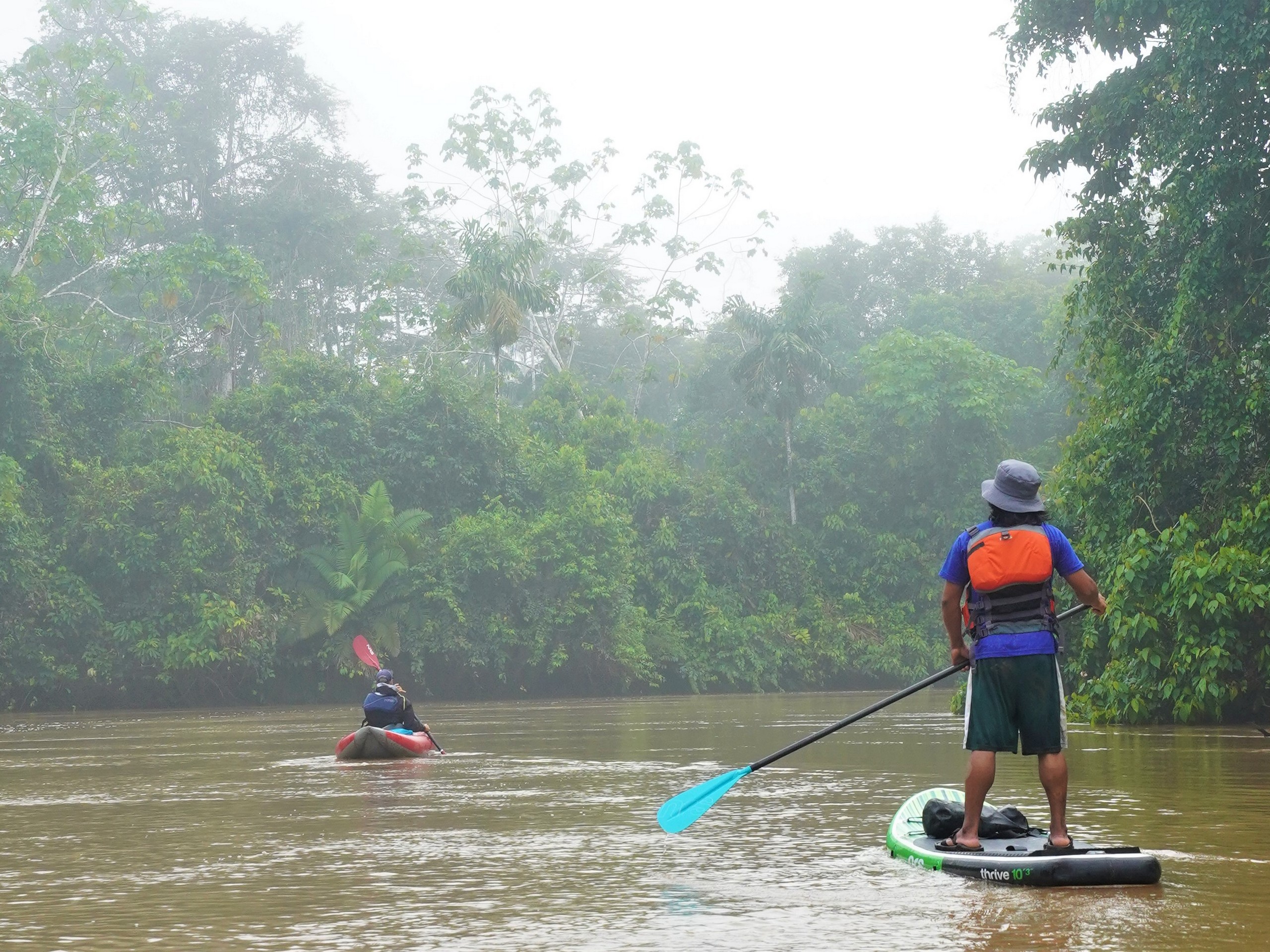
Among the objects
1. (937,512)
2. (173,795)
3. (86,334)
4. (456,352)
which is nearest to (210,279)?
(86,334)

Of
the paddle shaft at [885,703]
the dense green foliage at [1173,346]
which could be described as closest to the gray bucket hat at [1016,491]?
the paddle shaft at [885,703]

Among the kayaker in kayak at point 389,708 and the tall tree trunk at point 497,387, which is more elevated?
the tall tree trunk at point 497,387

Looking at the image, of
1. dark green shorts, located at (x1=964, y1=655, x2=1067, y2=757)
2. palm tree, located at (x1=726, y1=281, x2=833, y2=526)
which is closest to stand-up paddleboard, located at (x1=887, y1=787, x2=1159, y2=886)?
dark green shorts, located at (x1=964, y1=655, x2=1067, y2=757)

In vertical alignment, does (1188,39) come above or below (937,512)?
above

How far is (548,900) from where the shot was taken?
17.7 ft

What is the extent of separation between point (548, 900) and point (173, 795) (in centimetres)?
576

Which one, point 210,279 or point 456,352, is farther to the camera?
point 456,352

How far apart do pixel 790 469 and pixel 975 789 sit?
3394 cm

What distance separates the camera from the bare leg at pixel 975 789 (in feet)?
18.8

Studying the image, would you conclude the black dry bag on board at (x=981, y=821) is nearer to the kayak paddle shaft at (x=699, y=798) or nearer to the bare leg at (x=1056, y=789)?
the bare leg at (x=1056, y=789)

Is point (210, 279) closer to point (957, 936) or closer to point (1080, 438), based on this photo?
point (1080, 438)

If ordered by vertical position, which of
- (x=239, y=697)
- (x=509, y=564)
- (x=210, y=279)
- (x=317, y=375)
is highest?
(x=210, y=279)

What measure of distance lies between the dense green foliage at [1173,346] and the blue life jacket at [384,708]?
7.30 m

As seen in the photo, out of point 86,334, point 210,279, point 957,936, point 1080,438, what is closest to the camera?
point 957,936
